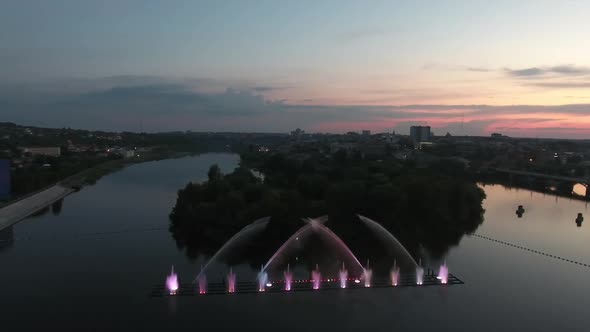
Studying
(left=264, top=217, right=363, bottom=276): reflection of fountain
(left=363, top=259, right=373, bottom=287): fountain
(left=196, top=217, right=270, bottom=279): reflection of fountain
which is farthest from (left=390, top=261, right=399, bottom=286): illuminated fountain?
(left=196, top=217, right=270, bottom=279): reflection of fountain

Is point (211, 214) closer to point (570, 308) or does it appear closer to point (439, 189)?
point (439, 189)

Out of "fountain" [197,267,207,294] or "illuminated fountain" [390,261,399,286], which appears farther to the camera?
"illuminated fountain" [390,261,399,286]

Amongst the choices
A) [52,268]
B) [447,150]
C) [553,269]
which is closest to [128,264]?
[52,268]

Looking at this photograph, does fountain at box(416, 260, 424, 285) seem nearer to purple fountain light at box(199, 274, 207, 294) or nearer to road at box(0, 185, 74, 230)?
purple fountain light at box(199, 274, 207, 294)

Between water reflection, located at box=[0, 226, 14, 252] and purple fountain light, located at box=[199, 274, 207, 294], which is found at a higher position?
purple fountain light, located at box=[199, 274, 207, 294]

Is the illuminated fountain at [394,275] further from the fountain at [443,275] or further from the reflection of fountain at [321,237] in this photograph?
the fountain at [443,275]
